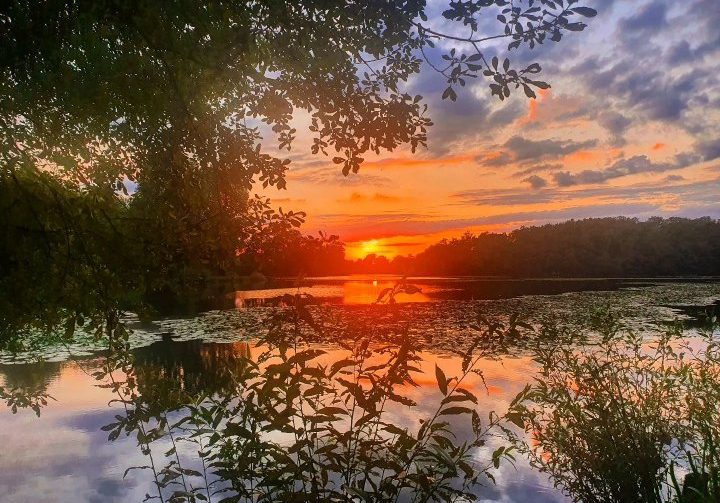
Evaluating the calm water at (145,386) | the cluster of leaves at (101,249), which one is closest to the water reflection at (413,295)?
the calm water at (145,386)

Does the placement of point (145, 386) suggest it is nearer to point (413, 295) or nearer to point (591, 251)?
point (413, 295)

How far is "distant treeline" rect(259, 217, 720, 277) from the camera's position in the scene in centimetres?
10256

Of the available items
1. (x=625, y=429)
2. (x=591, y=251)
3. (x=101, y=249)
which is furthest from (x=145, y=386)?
(x=591, y=251)

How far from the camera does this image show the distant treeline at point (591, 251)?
102562 millimetres

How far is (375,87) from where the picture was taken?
625 cm

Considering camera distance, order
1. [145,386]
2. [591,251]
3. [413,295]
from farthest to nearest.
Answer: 1. [591,251]
2. [413,295]
3. [145,386]

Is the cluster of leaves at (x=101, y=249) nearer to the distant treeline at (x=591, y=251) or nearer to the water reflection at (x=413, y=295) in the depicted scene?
the water reflection at (x=413, y=295)

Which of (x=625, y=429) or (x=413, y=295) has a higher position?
(x=625, y=429)

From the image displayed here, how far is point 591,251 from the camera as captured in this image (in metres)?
109

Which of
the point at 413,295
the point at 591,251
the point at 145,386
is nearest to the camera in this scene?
the point at 145,386

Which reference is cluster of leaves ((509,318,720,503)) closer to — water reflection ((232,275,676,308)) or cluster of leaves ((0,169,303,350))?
cluster of leaves ((0,169,303,350))

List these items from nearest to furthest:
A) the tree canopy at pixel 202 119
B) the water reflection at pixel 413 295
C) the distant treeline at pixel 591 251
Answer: the tree canopy at pixel 202 119 < the water reflection at pixel 413 295 < the distant treeline at pixel 591 251

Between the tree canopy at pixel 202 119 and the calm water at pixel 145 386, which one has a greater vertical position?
the tree canopy at pixel 202 119

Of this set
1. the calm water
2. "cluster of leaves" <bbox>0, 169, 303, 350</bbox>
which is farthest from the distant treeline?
"cluster of leaves" <bbox>0, 169, 303, 350</bbox>
